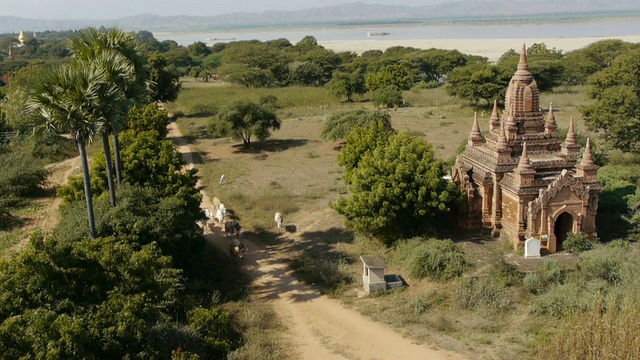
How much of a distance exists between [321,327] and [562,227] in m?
10.1

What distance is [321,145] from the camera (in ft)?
130

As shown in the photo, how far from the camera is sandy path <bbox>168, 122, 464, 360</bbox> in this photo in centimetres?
1387

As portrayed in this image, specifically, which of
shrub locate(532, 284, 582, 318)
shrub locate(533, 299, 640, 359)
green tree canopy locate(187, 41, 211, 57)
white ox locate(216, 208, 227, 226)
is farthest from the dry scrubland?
green tree canopy locate(187, 41, 211, 57)

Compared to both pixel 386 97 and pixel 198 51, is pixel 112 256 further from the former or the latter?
pixel 198 51

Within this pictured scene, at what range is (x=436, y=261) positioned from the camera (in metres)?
17.5

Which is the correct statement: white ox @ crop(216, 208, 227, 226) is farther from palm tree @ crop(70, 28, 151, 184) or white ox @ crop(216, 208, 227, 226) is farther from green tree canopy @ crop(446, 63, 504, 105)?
green tree canopy @ crop(446, 63, 504, 105)

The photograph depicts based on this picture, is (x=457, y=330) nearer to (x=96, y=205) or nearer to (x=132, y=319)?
(x=132, y=319)

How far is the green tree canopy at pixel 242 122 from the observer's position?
38.1m

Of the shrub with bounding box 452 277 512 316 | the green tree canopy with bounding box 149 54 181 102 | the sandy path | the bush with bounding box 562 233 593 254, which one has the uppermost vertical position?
the green tree canopy with bounding box 149 54 181 102

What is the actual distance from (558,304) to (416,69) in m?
65.6

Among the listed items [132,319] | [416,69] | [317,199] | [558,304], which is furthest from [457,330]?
[416,69]

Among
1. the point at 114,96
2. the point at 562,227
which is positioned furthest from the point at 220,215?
the point at 562,227

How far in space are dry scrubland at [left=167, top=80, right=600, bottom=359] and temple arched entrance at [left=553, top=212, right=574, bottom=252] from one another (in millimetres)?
2015

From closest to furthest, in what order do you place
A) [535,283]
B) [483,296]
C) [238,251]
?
[483,296]
[535,283]
[238,251]
